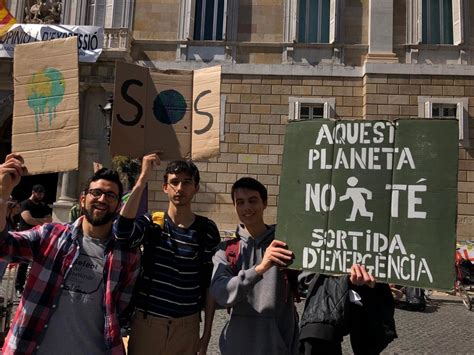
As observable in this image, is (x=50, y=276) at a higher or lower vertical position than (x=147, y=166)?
lower

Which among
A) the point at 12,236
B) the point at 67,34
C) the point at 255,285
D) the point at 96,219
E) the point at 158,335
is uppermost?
the point at 67,34

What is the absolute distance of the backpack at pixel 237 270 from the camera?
2.66 m

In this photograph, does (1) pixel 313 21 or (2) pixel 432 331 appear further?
(1) pixel 313 21

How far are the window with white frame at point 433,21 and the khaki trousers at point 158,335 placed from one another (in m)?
13.1

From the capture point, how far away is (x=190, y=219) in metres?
2.83

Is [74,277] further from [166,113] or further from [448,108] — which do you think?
[448,108]

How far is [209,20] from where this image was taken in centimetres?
1416

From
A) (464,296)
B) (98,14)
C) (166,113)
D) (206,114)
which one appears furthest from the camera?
(98,14)

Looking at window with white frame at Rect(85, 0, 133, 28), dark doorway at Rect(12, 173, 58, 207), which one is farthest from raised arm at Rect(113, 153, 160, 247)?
dark doorway at Rect(12, 173, 58, 207)

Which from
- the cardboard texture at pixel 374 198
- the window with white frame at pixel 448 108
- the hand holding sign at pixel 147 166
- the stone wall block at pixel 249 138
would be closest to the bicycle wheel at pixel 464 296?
the window with white frame at pixel 448 108

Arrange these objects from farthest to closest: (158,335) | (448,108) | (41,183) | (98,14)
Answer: (41,183), (98,14), (448,108), (158,335)

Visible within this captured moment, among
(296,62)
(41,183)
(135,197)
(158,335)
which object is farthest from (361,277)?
(41,183)

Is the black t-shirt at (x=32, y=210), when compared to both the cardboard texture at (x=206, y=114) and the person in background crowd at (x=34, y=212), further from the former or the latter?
the cardboard texture at (x=206, y=114)

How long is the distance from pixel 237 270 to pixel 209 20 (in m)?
12.8
